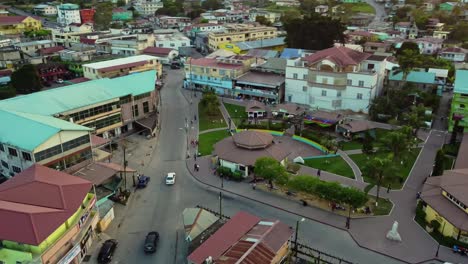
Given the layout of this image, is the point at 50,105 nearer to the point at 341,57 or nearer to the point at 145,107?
the point at 145,107

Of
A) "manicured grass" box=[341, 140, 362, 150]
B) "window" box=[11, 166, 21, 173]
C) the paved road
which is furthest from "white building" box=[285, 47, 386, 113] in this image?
"window" box=[11, 166, 21, 173]

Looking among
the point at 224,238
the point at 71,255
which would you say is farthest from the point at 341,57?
the point at 71,255

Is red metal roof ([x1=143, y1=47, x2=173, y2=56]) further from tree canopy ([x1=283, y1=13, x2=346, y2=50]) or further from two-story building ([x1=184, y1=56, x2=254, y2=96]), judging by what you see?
tree canopy ([x1=283, y1=13, x2=346, y2=50])

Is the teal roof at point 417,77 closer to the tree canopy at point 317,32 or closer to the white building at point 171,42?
the tree canopy at point 317,32

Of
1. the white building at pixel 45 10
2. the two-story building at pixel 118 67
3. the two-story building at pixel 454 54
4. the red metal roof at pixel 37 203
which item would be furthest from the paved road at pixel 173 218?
the white building at pixel 45 10

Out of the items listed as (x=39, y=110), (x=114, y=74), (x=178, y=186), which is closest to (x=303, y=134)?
(x=178, y=186)
